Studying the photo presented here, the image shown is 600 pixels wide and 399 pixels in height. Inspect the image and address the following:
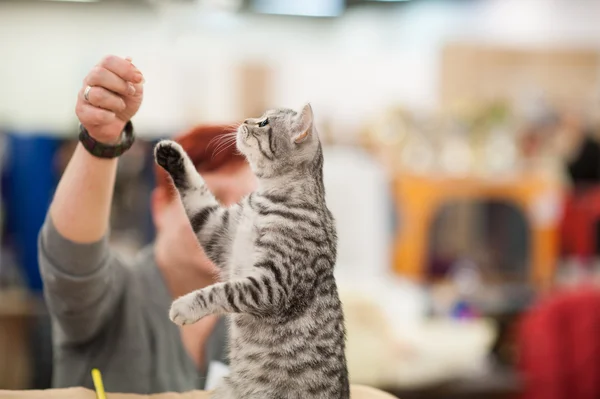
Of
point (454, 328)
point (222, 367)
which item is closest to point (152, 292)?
point (222, 367)

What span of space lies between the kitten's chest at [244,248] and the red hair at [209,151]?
75 mm

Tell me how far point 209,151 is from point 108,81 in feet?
0.39

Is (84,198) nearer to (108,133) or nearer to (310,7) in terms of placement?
(108,133)

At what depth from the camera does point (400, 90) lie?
17.1 ft

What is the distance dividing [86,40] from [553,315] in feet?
10.1

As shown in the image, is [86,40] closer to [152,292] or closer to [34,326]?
[34,326]

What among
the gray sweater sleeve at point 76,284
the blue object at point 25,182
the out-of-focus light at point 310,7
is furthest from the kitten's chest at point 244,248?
the blue object at point 25,182

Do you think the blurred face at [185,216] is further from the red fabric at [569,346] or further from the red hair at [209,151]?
the red fabric at [569,346]

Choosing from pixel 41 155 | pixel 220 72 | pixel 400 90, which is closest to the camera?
pixel 220 72

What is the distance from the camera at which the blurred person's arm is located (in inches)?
23.3

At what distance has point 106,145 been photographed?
567 mm

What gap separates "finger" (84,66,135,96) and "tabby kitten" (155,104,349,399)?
0.09 m

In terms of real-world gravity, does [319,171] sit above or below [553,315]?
above

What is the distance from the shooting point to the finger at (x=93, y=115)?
51 cm
